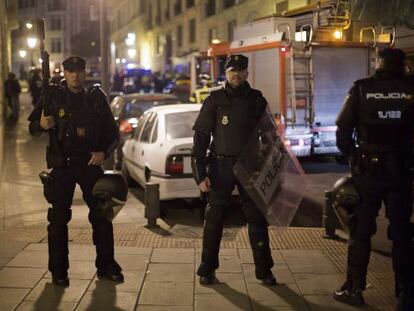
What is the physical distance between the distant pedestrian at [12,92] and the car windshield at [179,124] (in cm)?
1443

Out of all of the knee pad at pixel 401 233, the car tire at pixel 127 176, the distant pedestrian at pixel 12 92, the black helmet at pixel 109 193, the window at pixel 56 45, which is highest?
the window at pixel 56 45

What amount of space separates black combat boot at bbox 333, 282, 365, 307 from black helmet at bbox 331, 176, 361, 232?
49 centimetres

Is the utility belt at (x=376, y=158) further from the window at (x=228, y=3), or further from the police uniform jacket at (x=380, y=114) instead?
the window at (x=228, y=3)

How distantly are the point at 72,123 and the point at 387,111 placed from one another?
2478 millimetres

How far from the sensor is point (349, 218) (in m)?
5.02

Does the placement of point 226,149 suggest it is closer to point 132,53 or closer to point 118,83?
point 118,83

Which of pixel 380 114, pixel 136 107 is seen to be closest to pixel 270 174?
pixel 380 114

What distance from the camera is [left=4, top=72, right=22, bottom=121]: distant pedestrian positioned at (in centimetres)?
2345

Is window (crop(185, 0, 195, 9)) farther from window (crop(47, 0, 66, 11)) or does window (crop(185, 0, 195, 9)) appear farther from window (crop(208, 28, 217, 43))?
window (crop(47, 0, 66, 11))

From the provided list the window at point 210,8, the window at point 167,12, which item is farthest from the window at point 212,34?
the window at point 167,12

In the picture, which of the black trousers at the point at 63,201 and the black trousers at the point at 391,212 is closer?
the black trousers at the point at 391,212

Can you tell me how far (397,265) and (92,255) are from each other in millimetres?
2985

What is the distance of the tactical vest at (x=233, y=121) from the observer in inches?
216

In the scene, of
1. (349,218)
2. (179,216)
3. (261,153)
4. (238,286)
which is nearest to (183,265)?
(238,286)
